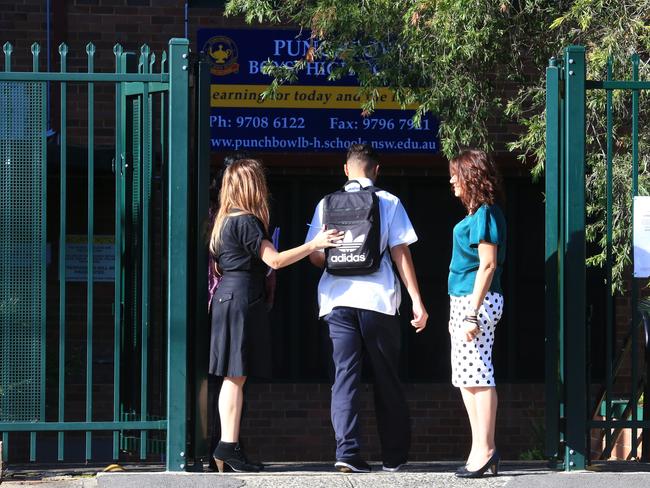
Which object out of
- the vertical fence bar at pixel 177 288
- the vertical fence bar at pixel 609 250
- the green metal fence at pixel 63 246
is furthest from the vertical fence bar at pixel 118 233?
the vertical fence bar at pixel 609 250

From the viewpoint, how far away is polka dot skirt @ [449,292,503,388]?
574 centimetres

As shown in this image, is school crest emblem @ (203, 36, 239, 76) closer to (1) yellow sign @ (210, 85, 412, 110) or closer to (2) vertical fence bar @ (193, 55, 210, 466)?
(1) yellow sign @ (210, 85, 412, 110)

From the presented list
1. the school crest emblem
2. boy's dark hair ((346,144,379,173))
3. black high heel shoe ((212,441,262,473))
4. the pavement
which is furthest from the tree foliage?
black high heel shoe ((212,441,262,473))

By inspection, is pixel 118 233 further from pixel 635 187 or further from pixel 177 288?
pixel 635 187

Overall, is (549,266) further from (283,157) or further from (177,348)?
(283,157)

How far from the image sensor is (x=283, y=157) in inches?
426

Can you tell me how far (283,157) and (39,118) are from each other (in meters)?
4.95

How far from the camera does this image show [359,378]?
5.97m

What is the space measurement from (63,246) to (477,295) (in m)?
2.09

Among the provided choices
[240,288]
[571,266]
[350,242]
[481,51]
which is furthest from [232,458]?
[481,51]

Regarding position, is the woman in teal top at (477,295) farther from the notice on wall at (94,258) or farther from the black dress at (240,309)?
the notice on wall at (94,258)

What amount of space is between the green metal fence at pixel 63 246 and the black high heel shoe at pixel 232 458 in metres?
0.18

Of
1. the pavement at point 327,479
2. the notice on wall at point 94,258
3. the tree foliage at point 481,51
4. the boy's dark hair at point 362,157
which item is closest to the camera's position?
the pavement at point 327,479

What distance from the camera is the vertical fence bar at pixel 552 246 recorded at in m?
6.00
